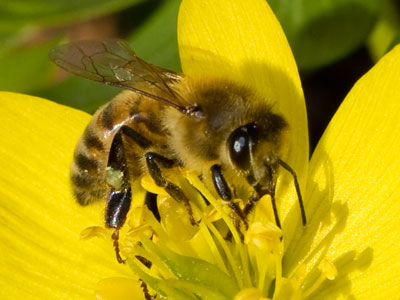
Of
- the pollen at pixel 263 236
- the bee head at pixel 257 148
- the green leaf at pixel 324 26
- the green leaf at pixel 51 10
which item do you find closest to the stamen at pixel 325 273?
the pollen at pixel 263 236

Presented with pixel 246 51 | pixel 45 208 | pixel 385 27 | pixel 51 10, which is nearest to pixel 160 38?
pixel 51 10

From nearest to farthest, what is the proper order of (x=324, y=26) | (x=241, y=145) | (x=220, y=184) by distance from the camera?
1. (x=241, y=145)
2. (x=220, y=184)
3. (x=324, y=26)

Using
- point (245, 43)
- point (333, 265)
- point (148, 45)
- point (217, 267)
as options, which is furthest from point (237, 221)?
point (148, 45)

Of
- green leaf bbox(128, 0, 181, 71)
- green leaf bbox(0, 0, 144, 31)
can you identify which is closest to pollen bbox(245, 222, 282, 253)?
green leaf bbox(128, 0, 181, 71)

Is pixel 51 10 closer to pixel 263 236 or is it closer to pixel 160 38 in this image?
pixel 160 38

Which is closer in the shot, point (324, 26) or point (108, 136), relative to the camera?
point (108, 136)

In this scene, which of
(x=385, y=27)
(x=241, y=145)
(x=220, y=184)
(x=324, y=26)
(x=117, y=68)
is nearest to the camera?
(x=241, y=145)

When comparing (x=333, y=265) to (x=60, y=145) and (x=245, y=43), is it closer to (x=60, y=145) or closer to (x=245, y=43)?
(x=245, y=43)

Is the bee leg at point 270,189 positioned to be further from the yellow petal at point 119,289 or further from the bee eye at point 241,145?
the yellow petal at point 119,289
